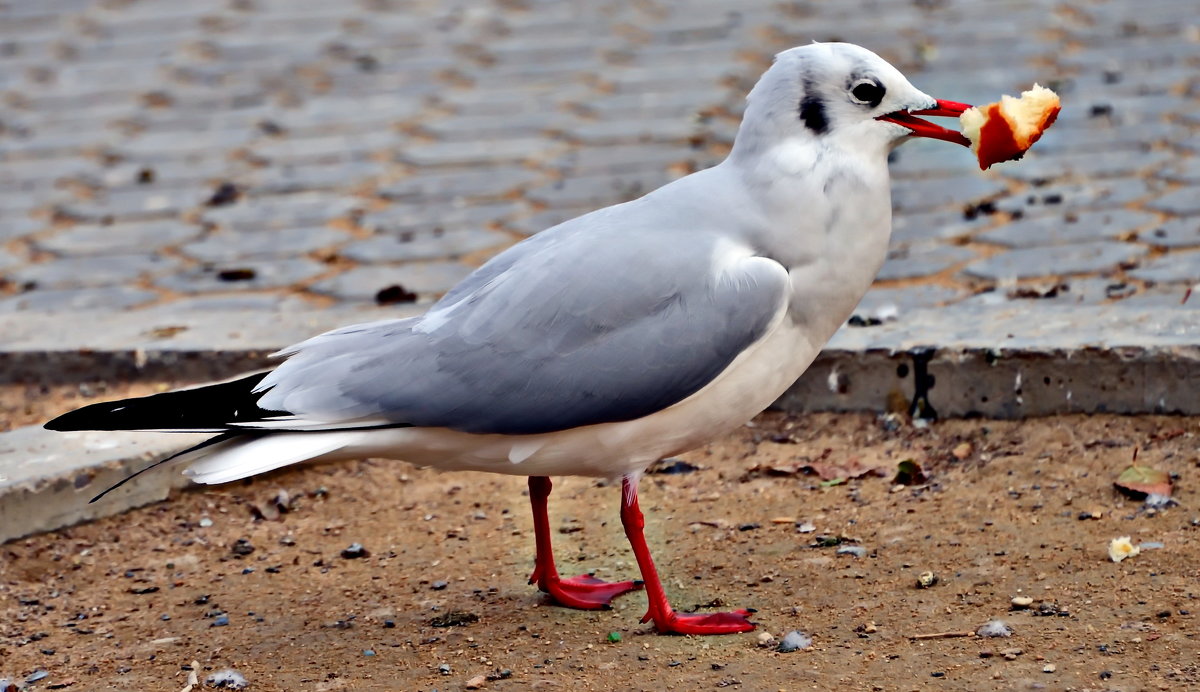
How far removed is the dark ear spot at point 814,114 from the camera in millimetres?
2684

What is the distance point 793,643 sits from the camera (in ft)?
8.62

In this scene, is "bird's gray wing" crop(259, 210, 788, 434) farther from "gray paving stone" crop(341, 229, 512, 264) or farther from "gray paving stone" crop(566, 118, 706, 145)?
"gray paving stone" crop(566, 118, 706, 145)

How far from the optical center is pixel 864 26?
7582 mm

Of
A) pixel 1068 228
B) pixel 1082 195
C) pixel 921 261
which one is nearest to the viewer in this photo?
pixel 921 261

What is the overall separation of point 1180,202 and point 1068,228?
394 mm

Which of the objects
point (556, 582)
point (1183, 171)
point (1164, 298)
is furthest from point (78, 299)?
point (1183, 171)

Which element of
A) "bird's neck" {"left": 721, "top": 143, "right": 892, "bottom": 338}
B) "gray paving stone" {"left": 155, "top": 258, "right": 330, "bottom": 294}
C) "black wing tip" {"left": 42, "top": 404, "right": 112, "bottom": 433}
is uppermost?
"bird's neck" {"left": 721, "top": 143, "right": 892, "bottom": 338}

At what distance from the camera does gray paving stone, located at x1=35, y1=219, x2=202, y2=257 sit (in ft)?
17.5

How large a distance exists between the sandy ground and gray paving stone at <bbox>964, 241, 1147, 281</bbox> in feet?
2.74

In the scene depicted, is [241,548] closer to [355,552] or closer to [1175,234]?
[355,552]

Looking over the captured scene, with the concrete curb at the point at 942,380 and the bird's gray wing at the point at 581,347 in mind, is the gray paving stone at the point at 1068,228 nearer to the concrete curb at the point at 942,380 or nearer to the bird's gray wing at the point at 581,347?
the concrete curb at the point at 942,380

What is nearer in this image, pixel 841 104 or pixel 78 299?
pixel 841 104

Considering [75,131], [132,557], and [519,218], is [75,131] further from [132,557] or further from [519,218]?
[132,557]

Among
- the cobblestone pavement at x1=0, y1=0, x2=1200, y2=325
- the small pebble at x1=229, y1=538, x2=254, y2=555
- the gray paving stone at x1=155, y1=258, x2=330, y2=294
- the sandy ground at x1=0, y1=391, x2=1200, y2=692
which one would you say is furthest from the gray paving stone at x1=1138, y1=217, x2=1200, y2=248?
the small pebble at x1=229, y1=538, x2=254, y2=555
